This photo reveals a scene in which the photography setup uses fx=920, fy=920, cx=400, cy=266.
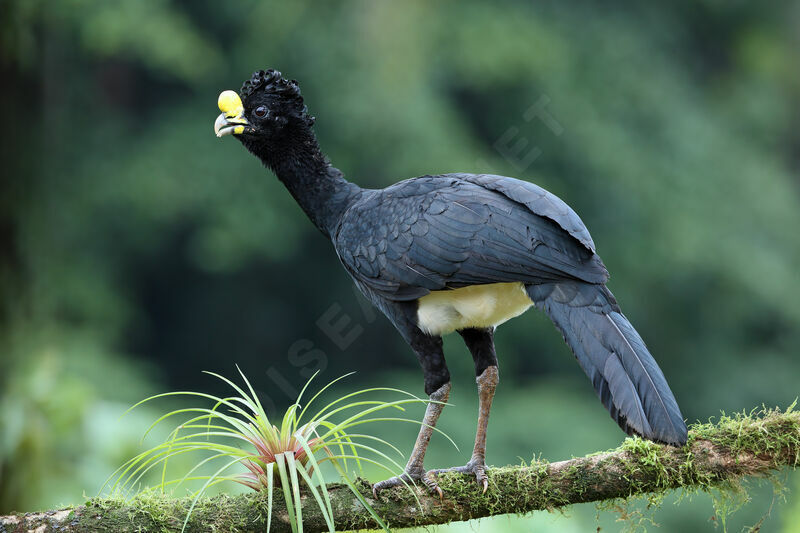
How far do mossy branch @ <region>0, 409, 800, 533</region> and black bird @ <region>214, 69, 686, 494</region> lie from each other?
0.13m

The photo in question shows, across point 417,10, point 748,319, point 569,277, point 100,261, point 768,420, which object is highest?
point 417,10

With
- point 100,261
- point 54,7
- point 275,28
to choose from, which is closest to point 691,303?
point 275,28

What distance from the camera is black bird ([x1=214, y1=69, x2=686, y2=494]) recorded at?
308 cm

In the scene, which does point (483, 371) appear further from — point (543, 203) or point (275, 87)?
point (275, 87)

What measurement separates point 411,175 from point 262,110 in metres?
5.61

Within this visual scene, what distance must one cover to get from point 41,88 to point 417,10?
7589mm

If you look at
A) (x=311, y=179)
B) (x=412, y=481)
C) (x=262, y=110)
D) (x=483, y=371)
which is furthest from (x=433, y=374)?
(x=262, y=110)

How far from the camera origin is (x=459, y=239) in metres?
3.52

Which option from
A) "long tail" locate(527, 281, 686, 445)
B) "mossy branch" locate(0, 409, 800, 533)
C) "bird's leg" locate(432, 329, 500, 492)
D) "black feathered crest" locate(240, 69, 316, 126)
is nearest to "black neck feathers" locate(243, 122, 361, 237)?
"black feathered crest" locate(240, 69, 316, 126)

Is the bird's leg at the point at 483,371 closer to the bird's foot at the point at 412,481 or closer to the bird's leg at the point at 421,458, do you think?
the bird's leg at the point at 421,458

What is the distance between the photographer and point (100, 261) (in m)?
11.4

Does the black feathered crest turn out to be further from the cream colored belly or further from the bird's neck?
the cream colored belly

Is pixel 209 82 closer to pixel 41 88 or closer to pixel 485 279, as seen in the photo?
pixel 41 88

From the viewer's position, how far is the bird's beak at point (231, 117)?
159 inches
